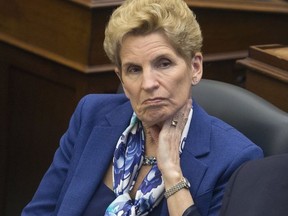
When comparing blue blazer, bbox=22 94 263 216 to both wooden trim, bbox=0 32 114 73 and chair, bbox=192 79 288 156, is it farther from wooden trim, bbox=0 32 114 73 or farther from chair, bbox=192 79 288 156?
wooden trim, bbox=0 32 114 73

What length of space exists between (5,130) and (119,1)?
2.71 ft

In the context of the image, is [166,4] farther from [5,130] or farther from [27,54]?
[5,130]

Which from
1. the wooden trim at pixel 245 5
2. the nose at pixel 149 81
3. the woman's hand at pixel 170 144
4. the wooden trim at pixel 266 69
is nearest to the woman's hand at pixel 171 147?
the woman's hand at pixel 170 144

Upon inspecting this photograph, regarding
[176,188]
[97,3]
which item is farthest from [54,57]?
[176,188]

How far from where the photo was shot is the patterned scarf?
2260 millimetres

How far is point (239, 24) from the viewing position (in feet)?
11.4

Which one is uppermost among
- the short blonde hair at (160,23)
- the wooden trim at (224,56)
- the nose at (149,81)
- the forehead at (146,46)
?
the short blonde hair at (160,23)

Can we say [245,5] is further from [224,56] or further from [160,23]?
[160,23]

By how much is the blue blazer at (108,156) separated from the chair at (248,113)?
0.14 m

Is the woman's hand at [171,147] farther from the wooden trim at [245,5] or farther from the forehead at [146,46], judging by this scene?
the wooden trim at [245,5]

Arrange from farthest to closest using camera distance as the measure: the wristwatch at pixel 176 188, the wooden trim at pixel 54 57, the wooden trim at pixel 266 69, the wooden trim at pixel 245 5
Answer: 1. the wooden trim at pixel 245 5
2. the wooden trim at pixel 54 57
3. the wooden trim at pixel 266 69
4. the wristwatch at pixel 176 188

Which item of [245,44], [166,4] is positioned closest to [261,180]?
[166,4]

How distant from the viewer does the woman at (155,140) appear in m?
2.20

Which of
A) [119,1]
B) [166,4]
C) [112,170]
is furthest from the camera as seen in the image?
[119,1]
